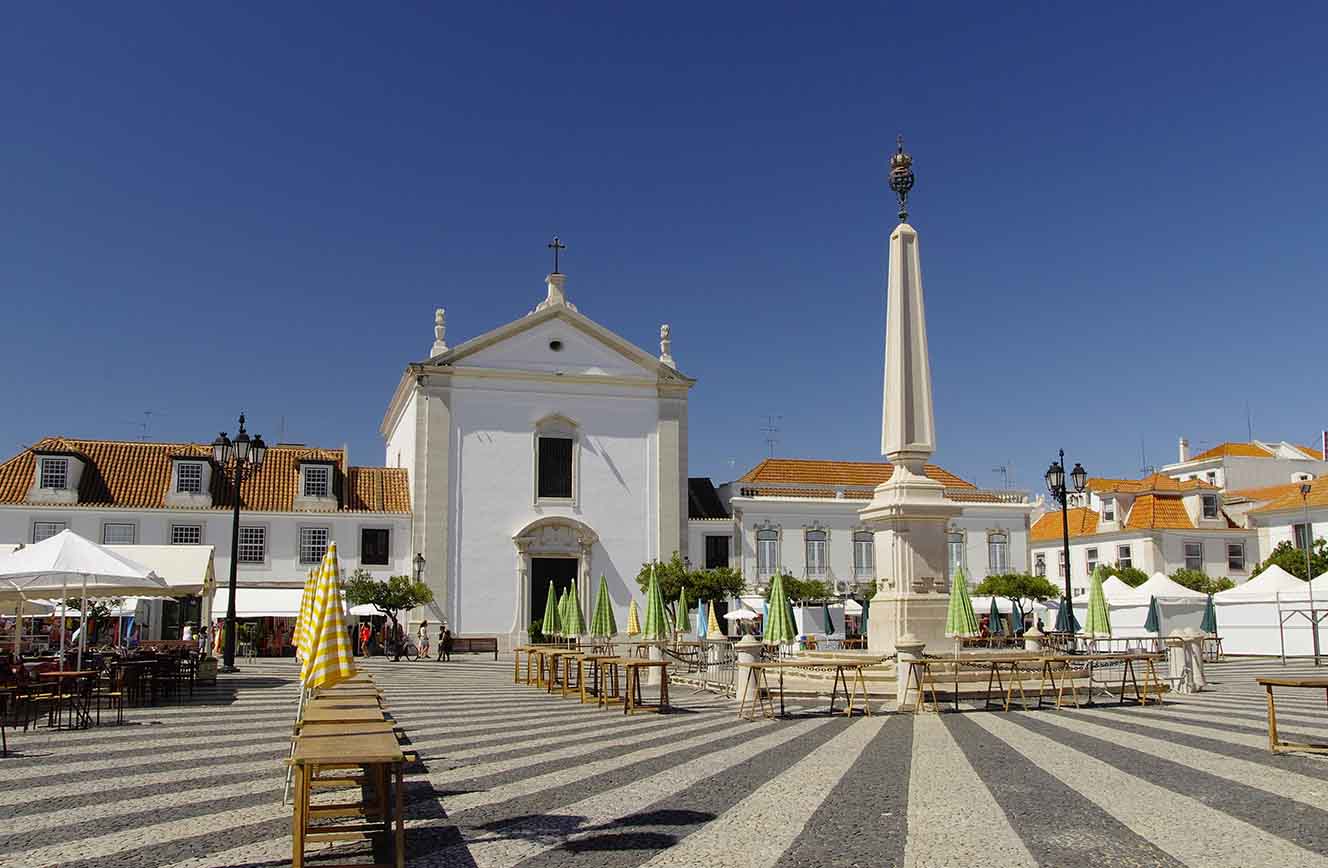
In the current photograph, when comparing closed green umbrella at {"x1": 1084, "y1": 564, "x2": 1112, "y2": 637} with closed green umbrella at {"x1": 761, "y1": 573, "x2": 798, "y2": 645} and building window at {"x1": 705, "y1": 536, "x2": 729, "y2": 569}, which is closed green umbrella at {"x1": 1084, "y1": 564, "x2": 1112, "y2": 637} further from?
building window at {"x1": 705, "y1": 536, "x2": 729, "y2": 569}

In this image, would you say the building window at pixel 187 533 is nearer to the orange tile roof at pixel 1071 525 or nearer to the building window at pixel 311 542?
the building window at pixel 311 542

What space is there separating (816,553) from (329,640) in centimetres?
3892

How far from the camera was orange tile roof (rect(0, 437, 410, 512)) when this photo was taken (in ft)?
129

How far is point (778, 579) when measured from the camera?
79.2 feet

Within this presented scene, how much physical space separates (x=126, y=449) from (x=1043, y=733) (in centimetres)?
3794

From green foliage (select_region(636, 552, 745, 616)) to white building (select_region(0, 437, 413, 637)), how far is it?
9.52m

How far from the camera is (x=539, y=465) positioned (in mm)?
42031

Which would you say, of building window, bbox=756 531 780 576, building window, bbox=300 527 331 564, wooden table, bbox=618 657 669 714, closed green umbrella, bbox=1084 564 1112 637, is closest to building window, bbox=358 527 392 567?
building window, bbox=300 527 331 564

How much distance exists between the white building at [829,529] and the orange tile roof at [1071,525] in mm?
5566

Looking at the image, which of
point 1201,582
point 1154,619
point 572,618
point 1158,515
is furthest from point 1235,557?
point 572,618

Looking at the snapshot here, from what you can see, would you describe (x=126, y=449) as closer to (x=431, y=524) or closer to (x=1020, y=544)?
(x=431, y=524)

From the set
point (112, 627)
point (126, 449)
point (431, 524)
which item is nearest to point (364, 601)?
point (431, 524)

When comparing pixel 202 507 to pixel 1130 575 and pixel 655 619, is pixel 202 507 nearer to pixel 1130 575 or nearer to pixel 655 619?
pixel 655 619

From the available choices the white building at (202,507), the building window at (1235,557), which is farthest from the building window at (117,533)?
the building window at (1235,557)
